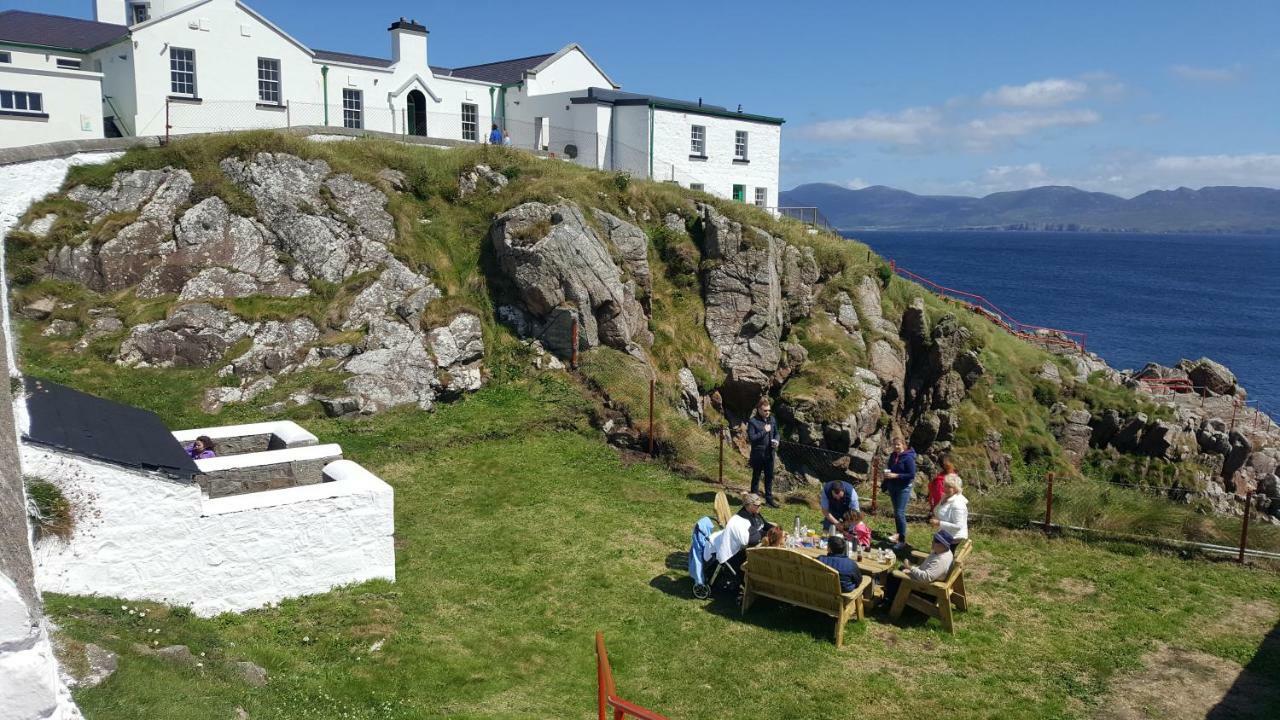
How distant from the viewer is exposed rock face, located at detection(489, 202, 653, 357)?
76.3ft

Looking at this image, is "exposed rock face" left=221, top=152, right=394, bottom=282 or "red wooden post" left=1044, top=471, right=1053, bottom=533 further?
"exposed rock face" left=221, top=152, right=394, bottom=282

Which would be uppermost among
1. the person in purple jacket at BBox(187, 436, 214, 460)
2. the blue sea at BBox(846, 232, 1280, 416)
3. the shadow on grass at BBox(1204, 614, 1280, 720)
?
the person in purple jacket at BBox(187, 436, 214, 460)

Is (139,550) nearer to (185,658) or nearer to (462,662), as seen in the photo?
(185,658)

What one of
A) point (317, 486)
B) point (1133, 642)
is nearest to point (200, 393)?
point (317, 486)

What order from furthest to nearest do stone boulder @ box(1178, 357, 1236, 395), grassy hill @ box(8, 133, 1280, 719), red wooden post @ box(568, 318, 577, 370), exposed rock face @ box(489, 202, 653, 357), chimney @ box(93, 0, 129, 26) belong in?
stone boulder @ box(1178, 357, 1236, 395), chimney @ box(93, 0, 129, 26), exposed rock face @ box(489, 202, 653, 357), red wooden post @ box(568, 318, 577, 370), grassy hill @ box(8, 133, 1280, 719)

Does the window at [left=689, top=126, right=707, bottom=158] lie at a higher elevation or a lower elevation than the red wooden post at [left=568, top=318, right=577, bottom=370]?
higher

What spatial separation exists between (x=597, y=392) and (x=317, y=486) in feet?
34.1

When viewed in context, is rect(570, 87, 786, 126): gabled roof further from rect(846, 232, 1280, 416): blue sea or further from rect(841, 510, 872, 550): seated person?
rect(846, 232, 1280, 416): blue sea

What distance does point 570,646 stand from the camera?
10930 mm

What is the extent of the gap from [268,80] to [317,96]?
167 centimetres

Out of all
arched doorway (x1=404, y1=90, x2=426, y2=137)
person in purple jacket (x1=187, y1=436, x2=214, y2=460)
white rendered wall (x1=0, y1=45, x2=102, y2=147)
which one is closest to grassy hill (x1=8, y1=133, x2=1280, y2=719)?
white rendered wall (x1=0, y1=45, x2=102, y2=147)

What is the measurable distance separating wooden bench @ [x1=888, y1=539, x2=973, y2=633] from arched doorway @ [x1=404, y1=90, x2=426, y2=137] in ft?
91.1

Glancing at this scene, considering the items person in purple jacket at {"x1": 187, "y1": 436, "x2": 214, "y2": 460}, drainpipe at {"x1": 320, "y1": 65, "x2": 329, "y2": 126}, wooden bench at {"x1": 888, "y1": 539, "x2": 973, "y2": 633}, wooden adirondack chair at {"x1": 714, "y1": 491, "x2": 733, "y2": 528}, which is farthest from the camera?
drainpipe at {"x1": 320, "y1": 65, "x2": 329, "y2": 126}

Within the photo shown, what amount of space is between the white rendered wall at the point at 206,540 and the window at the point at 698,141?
26851mm
